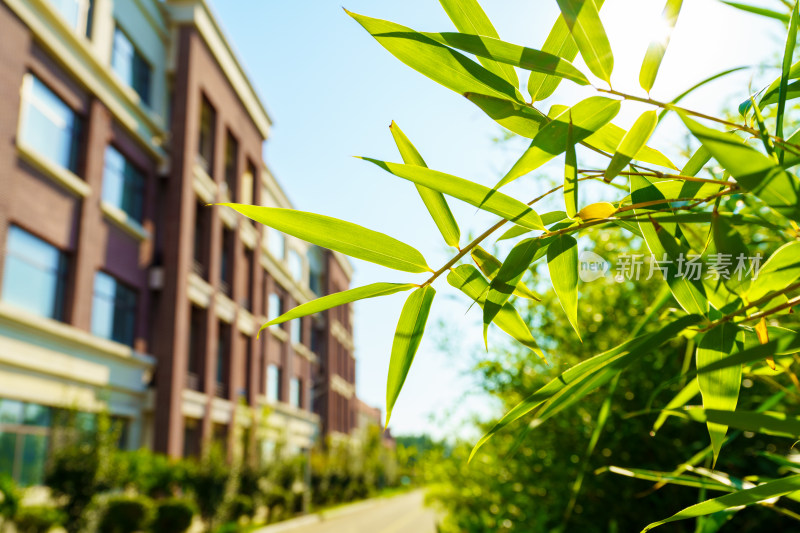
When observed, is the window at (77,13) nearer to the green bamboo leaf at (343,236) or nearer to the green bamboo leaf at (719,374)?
the green bamboo leaf at (343,236)

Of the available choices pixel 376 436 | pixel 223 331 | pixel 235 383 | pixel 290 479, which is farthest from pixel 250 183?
pixel 376 436

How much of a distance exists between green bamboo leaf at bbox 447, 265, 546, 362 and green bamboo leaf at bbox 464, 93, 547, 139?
181mm

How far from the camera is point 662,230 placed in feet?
2.32

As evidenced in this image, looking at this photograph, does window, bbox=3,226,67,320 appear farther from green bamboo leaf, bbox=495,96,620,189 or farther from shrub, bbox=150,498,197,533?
green bamboo leaf, bbox=495,96,620,189

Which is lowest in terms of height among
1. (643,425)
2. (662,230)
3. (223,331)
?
(643,425)

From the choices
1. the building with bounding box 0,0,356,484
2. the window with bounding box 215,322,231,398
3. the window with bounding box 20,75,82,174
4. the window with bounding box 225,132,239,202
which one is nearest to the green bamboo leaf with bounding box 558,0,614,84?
the building with bounding box 0,0,356,484

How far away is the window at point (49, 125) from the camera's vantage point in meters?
14.0

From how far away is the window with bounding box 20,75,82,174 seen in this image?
13961mm

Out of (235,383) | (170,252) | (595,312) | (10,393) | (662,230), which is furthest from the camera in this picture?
(235,383)

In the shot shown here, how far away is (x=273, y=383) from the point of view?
3319cm

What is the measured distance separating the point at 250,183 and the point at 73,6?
47.6 feet

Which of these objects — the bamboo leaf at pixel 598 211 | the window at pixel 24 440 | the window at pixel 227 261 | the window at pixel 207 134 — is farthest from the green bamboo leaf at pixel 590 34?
the window at pixel 227 261

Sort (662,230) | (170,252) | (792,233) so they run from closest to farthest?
1. (662,230)
2. (792,233)
3. (170,252)

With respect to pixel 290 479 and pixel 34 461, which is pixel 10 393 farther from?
pixel 290 479
